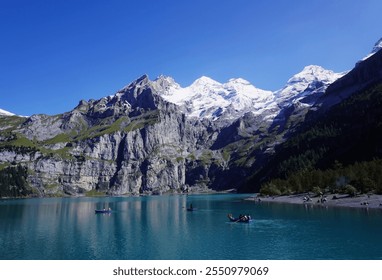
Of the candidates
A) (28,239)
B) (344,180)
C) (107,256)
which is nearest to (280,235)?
(107,256)

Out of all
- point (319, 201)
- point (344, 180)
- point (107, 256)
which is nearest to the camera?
point (107, 256)

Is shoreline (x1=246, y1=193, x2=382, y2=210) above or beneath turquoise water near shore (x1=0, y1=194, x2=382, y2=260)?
above

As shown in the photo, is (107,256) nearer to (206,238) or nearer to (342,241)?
Result: (206,238)

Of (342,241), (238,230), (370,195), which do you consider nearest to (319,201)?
(370,195)

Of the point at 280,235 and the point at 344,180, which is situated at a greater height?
Answer: the point at 344,180

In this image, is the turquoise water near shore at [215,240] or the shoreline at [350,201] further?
the shoreline at [350,201]

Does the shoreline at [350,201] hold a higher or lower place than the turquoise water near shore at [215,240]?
higher

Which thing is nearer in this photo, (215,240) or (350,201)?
(215,240)

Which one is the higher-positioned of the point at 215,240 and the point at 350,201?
the point at 350,201

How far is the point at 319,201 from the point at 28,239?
110597 mm

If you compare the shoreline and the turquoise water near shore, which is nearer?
the turquoise water near shore
